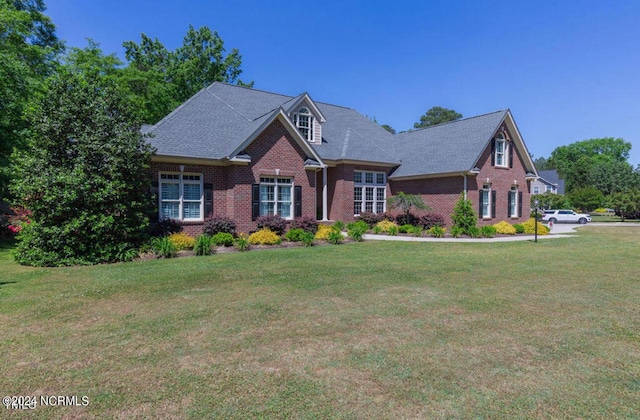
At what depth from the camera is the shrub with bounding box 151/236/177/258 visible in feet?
38.0

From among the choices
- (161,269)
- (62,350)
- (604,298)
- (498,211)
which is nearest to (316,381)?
(62,350)

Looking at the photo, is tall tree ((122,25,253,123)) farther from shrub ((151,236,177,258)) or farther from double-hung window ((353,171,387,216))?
shrub ((151,236,177,258))

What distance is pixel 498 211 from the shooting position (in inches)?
885

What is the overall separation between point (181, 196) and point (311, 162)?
6393mm

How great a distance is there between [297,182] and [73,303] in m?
11.9

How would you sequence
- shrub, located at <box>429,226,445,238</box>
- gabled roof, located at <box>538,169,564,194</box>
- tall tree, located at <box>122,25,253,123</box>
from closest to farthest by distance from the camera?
1. shrub, located at <box>429,226,445,238</box>
2. tall tree, located at <box>122,25,253,123</box>
3. gabled roof, located at <box>538,169,564,194</box>

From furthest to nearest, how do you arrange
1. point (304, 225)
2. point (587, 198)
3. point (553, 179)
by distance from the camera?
point (553, 179)
point (587, 198)
point (304, 225)

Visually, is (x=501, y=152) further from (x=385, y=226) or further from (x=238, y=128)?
(x=238, y=128)

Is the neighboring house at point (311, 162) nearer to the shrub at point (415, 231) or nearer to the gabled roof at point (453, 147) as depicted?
the gabled roof at point (453, 147)

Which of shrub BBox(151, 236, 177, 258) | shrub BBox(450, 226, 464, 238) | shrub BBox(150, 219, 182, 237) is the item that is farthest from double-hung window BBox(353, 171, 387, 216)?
shrub BBox(151, 236, 177, 258)

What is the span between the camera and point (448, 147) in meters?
22.7

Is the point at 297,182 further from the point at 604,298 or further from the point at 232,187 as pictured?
the point at 604,298

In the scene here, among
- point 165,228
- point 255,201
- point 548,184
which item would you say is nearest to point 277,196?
point 255,201

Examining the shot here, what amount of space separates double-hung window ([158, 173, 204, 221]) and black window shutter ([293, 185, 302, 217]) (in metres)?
4.42
